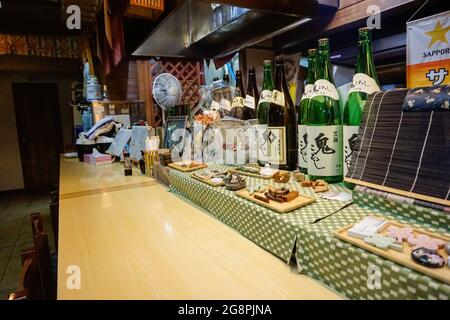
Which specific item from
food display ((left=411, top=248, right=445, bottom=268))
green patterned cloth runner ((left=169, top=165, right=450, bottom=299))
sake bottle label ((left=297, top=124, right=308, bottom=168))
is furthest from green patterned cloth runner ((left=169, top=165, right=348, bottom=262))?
food display ((left=411, top=248, right=445, bottom=268))

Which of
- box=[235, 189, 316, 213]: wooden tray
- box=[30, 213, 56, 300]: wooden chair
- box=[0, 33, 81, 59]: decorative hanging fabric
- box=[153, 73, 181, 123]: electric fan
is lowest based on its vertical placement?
box=[30, 213, 56, 300]: wooden chair

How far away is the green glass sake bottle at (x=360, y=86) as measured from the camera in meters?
A: 0.88

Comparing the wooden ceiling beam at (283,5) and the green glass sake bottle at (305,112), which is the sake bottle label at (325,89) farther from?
the wooden ceiling beam at (283,5)

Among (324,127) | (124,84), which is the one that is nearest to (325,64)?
(324,127)

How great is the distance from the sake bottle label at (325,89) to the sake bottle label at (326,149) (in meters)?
0.13

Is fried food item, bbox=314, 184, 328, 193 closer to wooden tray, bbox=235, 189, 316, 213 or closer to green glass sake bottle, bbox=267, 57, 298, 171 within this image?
wooden tray, bbox=235, 189, 316, 213

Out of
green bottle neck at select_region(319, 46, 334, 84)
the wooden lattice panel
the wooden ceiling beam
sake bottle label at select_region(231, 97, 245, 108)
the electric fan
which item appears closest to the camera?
green bottle neck at select_region(319, 46, 334, 84)

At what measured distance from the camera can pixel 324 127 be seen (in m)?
0.93

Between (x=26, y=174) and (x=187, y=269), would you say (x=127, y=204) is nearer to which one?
(x=187, y=269)

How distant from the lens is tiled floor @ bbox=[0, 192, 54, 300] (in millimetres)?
2795

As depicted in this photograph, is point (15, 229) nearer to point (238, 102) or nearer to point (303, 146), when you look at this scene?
point (238, 102)

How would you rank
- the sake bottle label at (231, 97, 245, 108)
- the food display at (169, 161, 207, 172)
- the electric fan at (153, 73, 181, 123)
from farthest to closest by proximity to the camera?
the electric fan at (153, 73, 181, 123)
the sake bottle label at (231, 97, 245, 108)
the food display at (169, 161, 207, 172)

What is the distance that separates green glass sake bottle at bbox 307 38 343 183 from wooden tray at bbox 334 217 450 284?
35 centimetres
